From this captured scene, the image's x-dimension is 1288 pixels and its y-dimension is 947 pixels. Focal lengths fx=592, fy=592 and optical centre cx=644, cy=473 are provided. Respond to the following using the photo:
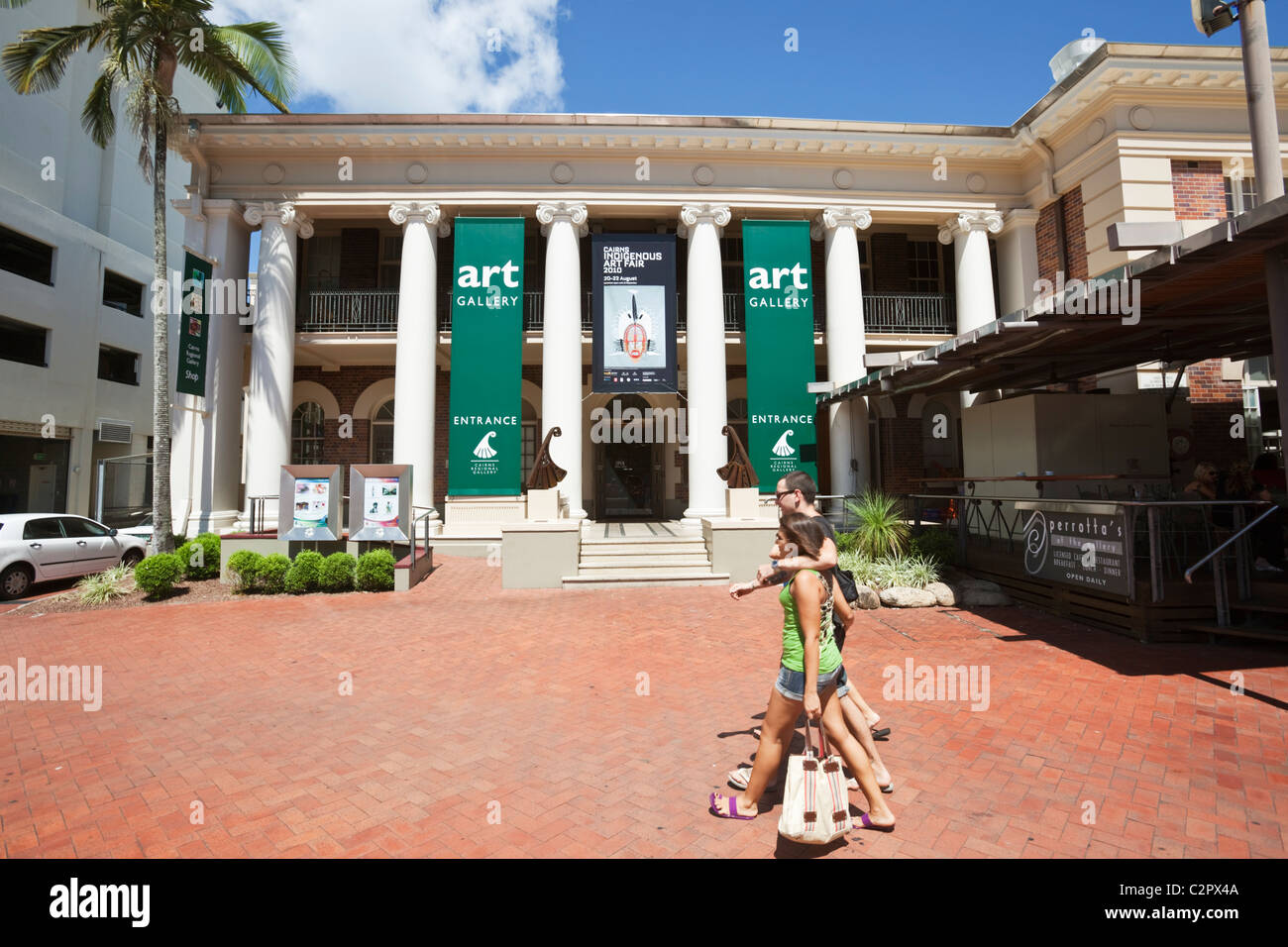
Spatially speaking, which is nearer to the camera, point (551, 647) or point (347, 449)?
point (551, 647)

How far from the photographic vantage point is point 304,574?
10266mm

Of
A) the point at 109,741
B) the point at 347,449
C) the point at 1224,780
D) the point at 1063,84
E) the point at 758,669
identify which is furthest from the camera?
the point at 347,449

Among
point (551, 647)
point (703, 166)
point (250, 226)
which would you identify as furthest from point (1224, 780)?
point (250, 226)

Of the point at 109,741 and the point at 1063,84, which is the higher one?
the point at 1063,84

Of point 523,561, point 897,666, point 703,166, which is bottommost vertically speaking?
point 897,666

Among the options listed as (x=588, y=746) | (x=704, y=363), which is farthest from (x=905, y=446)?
(x=588, y=746)

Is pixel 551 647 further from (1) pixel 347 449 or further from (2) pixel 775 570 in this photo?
(1) pixel 347 449

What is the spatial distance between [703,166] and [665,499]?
341 inches

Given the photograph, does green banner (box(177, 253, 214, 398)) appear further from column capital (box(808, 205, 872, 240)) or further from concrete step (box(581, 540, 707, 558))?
column capital (box(808, 205, 872, 240))

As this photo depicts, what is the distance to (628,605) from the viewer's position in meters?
9.01

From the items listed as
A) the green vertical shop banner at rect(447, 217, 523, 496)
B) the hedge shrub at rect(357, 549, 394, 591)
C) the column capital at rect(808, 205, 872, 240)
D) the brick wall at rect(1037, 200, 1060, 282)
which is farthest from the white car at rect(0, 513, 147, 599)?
the brick wall at rect(1037, 200, 1060, 282)

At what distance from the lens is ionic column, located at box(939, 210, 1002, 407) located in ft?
48.3

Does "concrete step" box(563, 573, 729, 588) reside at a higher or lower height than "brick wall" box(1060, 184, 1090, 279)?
lower

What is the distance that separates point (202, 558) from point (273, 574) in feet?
6.81
